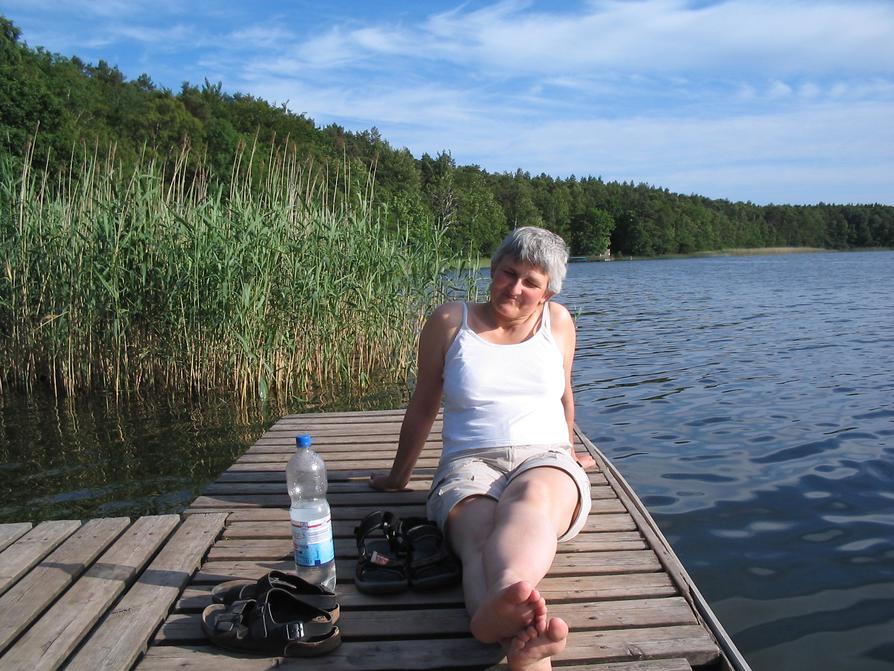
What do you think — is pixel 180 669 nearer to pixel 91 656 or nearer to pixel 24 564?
pixel 91 656

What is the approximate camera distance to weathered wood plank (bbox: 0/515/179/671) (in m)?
1.94

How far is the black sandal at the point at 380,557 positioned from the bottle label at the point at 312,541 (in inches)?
5.9

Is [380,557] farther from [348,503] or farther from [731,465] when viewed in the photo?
[731,465]

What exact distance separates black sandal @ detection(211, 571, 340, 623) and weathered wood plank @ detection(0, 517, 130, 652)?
1.87 feet

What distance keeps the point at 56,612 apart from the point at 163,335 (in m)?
4.96

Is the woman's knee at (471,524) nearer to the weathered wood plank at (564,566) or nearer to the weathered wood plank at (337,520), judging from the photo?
the weathered wood plank at (564,566)

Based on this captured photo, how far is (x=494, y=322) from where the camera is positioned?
2.79m

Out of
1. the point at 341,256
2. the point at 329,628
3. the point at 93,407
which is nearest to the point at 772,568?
the point at 329,628

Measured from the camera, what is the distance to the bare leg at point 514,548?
1.72 m

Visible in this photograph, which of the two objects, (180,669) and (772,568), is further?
(772,568)

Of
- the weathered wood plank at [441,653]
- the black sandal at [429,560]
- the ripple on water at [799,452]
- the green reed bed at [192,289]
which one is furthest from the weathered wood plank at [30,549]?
the ripple on water at [799,452]

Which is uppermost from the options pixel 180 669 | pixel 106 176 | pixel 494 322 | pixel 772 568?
pixel 106 176

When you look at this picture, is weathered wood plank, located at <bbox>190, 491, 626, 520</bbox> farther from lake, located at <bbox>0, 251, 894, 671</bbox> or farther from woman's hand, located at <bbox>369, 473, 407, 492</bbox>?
lake, located at <bbox>0, 251, 894, 671</bbox>

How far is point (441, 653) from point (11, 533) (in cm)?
200
